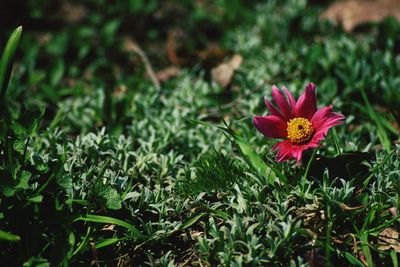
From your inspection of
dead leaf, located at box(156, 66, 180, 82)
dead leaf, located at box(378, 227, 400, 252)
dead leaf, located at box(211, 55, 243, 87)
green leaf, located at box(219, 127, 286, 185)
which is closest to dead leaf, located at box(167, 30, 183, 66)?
dead leaf, located at box(156, 66, 180, 82)

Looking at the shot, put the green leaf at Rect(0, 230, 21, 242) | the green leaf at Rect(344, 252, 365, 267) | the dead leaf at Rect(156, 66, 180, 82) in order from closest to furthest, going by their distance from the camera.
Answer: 1. the green leaf at Rect(0, 230, 21, 242)
2. the green leaf at Rect(344, 252, 365, 267)
3. the dead leaf at Rect(156, 66, 180, 82)

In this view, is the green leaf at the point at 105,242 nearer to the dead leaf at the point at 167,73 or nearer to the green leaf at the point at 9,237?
the green leaf at the point at 9,237

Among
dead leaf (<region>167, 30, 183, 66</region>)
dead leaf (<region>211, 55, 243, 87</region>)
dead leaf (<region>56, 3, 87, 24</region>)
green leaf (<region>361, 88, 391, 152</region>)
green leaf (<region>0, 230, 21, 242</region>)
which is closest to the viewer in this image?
green leaf (<region>0, 230, 21, 242</region>)

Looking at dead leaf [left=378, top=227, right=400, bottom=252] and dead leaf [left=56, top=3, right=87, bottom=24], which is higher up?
dead leaf [left=56, top=3, right=87, bottom=24]

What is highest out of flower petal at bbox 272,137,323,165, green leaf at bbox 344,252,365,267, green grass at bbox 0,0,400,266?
flower petal at bbox 272,137,323,165

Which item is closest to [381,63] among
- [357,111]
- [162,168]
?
[357,111]

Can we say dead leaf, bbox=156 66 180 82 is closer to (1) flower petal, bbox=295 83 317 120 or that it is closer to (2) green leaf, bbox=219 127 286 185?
(2) green leaf, bbox=219 127 286 185

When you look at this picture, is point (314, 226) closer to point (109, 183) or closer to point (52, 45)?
point (109, 183)
